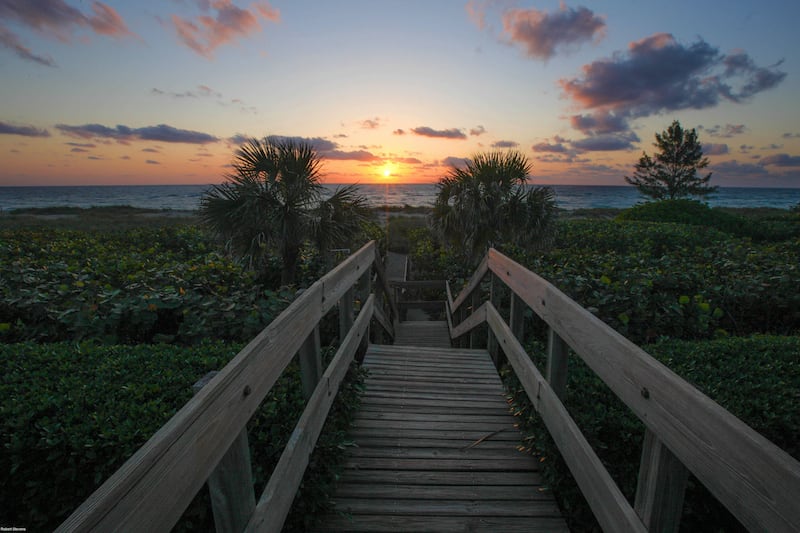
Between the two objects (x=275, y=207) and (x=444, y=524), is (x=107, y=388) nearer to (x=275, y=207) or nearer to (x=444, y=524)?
(x=444, y=524)

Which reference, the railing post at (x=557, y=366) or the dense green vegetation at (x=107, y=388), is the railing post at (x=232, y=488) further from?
the railing post at (x=557, y=366)

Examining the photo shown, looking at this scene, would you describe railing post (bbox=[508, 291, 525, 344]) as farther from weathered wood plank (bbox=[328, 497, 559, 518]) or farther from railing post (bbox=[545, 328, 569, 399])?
weathered wood plank (bbox=[328, 497, 559, 518])

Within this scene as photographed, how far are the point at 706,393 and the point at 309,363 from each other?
95.2 inches

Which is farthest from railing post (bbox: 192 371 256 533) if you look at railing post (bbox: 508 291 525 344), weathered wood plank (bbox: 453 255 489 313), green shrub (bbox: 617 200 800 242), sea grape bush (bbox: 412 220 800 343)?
green shrub (bbox: 617 200 800 242)

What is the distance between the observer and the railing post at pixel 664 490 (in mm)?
1176

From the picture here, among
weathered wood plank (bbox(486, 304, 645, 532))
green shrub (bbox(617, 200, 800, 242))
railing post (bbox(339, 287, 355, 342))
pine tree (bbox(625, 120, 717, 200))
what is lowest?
weathered wood plank (bbox(486, 304, 645, 532))

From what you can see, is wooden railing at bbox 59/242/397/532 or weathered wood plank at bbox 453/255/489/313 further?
weathered wood plank at bbox 453/255/489/313

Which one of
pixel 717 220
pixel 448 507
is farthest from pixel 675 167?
pixel 448 507

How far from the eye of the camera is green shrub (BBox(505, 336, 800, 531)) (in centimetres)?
198

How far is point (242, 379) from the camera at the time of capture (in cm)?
119

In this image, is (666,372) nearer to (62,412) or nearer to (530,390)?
(530,390)

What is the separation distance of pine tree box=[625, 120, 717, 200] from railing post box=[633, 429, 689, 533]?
43.4 meters

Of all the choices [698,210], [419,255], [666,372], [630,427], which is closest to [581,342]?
[666,372]

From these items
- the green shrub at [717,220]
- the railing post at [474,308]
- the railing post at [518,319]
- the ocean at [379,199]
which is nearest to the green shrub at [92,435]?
the railing post at [518,319]
